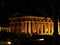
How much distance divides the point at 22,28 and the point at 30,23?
1.00 m

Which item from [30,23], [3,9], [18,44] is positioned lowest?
[18,44]

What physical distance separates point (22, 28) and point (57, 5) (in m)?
5.91

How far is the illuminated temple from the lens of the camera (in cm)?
2175

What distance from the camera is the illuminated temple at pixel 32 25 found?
21750 mm

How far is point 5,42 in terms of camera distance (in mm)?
15375

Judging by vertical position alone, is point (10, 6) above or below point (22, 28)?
above

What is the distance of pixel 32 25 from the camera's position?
21.9m

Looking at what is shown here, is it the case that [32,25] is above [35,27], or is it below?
above

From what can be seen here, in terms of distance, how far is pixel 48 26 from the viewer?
22234 mm

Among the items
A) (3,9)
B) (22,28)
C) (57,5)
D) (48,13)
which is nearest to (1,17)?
(3,9)

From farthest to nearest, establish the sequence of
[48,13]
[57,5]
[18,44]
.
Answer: [48,13] < [57,5] < [18,44]

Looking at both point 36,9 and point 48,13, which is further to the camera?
point 36,9

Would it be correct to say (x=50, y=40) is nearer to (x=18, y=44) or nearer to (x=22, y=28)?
(x=18, y=44)

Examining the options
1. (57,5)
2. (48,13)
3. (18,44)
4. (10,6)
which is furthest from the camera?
(10,6)
